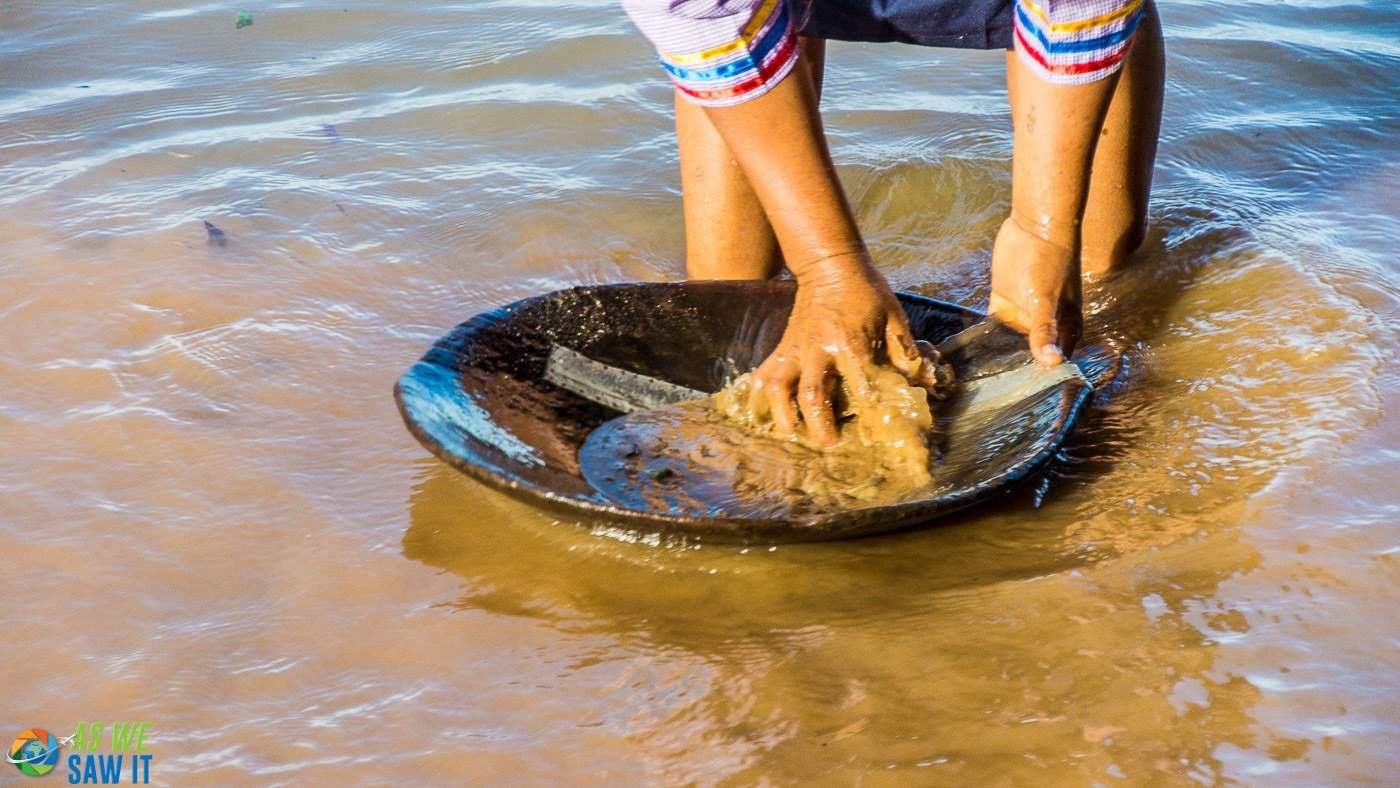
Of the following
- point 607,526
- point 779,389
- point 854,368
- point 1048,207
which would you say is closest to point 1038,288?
point 1048,207

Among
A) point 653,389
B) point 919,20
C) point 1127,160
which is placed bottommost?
point 653,389

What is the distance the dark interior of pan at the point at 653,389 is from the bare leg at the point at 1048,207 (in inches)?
3.0

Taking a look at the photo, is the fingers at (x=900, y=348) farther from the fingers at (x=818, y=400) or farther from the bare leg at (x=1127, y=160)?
the bare leg at (x=1127, y=160)

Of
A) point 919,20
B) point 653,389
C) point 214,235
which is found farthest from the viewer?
point 214,235

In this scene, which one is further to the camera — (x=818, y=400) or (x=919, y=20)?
(x=919, y=20)

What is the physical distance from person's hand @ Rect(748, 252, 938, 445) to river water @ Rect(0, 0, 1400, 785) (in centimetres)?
27

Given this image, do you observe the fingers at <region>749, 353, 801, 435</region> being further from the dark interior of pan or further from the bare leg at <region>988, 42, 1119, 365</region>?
the bare leg at <region>988, 42, 1119, 365</region>

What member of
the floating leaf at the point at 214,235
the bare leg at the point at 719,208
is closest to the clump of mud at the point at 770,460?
the bare leg at the point at 719,208

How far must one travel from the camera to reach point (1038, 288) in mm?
2348

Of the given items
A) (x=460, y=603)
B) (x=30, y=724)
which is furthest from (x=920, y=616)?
(x=30, y=724)

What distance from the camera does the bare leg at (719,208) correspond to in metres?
2.83

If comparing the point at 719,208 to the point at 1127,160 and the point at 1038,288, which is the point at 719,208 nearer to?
the point at 1038,288

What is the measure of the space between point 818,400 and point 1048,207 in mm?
663

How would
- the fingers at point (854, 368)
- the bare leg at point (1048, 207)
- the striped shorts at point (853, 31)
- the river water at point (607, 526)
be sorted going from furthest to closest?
the bare leg at point (1048, 207), the fingers at point (854, 368), the striped shorts at point (853, 31), the river water at point (607, 526)
